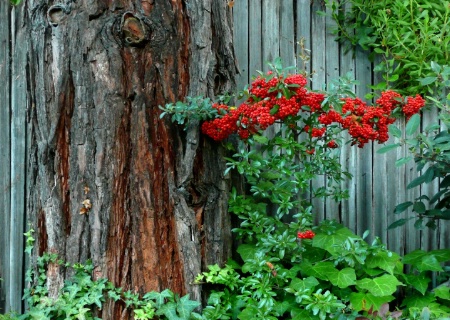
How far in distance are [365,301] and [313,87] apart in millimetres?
1674

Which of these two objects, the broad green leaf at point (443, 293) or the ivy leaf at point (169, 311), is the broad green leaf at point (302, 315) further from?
the broad green leaf at point (443, 293)

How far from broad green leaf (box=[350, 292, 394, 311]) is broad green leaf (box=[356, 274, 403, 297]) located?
5 cm

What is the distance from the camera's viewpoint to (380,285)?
3.92 meters

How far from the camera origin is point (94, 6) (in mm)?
3816

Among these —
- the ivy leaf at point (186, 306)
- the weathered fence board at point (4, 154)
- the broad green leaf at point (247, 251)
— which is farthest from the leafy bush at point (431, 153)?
the weathered fence board at point (4, 154)

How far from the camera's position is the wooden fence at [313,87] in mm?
4633

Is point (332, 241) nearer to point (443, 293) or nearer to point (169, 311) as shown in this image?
point (443, 293)

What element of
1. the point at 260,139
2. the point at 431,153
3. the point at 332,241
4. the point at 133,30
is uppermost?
the point at 133,30

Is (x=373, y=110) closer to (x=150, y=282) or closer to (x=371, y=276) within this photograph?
(x=371, y=276)

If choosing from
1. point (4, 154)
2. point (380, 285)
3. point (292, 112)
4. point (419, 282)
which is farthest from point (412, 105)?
point (4, 154)

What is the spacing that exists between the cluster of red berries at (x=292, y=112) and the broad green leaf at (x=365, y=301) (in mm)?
851

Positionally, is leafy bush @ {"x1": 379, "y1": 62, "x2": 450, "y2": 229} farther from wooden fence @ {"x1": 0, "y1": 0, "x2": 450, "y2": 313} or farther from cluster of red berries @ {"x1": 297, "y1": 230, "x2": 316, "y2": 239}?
cluster of red berries @ {"x1": 297, "y1": 230, "x2": 316, "y2": 239}

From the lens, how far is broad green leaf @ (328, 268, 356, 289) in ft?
12.8

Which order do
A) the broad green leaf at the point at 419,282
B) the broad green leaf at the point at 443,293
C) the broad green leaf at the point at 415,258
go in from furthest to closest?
the broad green leaf at the point at 415,258 < the broad green leaf at the point at 419,282 < the broad green leaf at the point at 443,293
